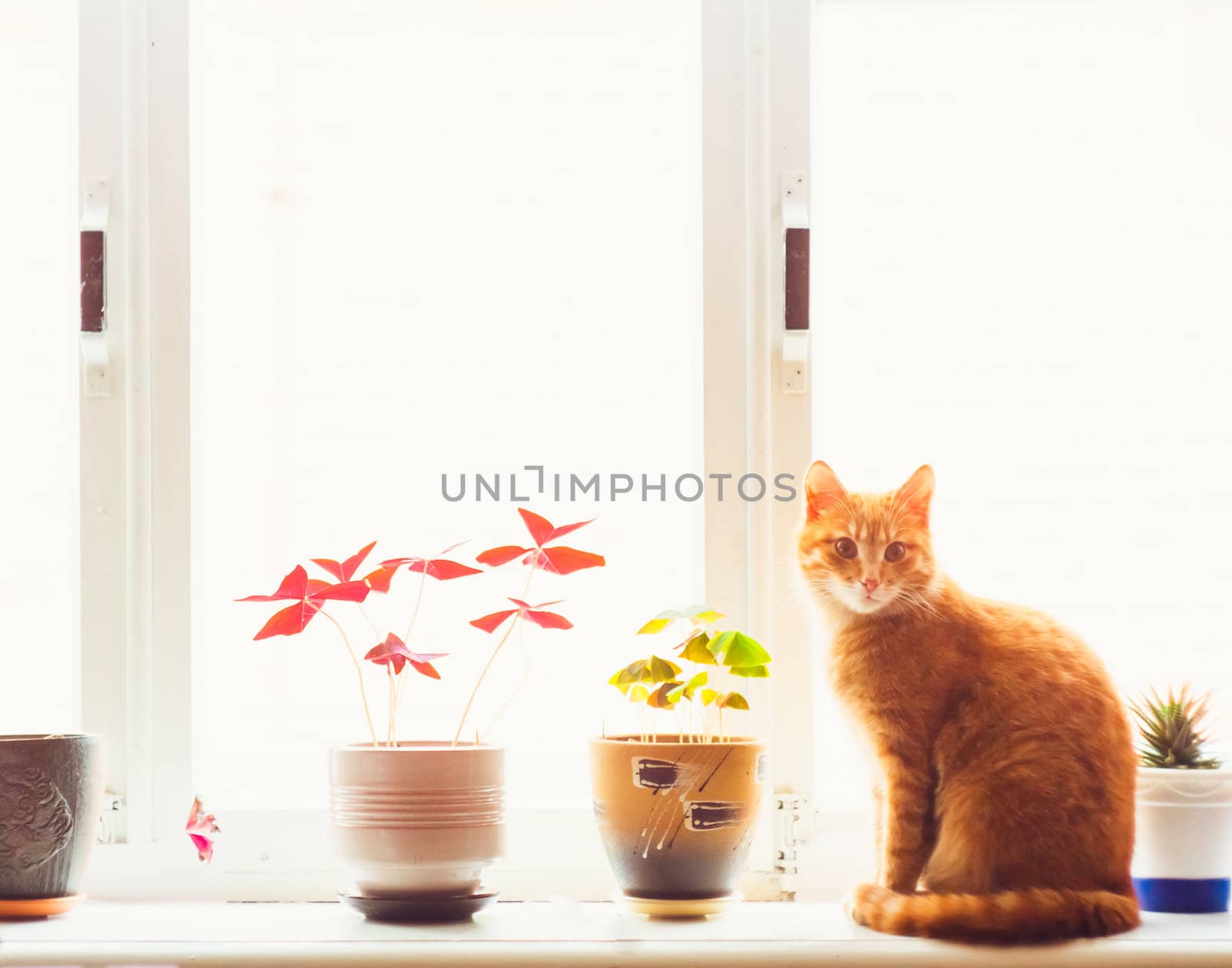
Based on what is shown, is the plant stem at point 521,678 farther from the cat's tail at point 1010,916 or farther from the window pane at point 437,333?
the cat's tail at point 1010,916

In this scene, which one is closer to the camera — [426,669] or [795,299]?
[426,669]

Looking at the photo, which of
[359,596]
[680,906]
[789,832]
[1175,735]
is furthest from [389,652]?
[1175,735]

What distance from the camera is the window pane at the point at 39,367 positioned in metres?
1.44

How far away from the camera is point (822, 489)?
49.4 inches

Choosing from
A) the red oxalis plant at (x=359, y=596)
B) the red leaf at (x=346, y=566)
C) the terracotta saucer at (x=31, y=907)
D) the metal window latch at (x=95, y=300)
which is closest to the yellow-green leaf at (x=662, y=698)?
the red oxalis plant at (x=359, y=596)

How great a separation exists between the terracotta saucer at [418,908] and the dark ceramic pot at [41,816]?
275mm

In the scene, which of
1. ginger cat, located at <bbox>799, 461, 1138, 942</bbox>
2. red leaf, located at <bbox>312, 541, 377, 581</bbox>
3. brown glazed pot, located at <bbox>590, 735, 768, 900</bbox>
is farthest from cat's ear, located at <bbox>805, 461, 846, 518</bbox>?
red leaf, located at <bbox>312, 541, 377, 581</bbox>

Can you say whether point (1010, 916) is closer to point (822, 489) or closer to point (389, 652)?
point (822, 489)

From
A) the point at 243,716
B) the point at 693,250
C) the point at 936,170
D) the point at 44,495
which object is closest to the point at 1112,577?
the point at 936,170

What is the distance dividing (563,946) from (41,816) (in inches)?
20.5

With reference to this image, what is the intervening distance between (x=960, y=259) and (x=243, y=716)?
101cm

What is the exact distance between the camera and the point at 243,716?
1.45 metres

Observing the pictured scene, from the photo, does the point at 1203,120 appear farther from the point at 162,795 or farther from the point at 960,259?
the point at 162,795

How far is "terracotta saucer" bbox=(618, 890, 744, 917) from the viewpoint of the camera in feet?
3.87
